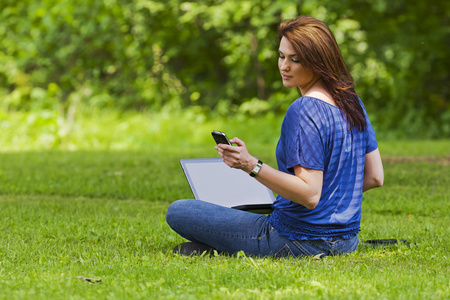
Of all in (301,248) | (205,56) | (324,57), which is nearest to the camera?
(324,57)

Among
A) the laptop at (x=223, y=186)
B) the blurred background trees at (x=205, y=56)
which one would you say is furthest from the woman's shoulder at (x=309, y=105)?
the blurred background trees at (x=205, y=56)

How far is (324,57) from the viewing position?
11.5 feet

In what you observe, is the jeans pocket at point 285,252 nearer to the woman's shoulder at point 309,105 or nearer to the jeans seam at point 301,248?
the jeans seam at point 301,248

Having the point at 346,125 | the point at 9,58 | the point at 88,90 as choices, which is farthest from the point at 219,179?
the point at 9,58

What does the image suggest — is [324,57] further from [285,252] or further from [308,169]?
[285,252]

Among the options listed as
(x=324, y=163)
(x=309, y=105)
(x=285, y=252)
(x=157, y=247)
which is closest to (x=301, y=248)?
(x=285, y=252)

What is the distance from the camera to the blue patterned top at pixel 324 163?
344cm

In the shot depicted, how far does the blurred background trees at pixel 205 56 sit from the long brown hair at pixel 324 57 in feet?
33.1

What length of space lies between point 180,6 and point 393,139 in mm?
6619

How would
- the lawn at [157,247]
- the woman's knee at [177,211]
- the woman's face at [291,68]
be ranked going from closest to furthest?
1. the lawn at [157,247]
2. the woman's face at [291,68]
3. the woman's knee at [177,211]

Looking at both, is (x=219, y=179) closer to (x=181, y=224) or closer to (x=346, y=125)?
(x=181, y=224)

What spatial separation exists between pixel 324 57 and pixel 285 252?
117 centimetres

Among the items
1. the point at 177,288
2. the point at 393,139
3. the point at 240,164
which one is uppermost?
the point at 240,164

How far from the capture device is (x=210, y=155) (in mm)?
10586
